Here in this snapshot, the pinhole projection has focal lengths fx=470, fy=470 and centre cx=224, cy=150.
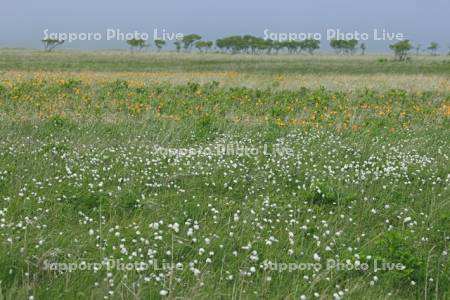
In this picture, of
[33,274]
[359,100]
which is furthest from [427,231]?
[359,100]

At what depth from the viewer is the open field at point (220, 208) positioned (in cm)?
420

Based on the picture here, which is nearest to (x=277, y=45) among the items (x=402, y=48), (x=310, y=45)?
(x=310, y=45)

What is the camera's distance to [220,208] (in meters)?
5.97

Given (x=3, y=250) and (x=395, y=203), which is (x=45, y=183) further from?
(x=395, y=203)

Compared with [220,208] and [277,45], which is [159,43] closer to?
[277,45]

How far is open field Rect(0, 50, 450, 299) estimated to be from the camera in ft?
13.8

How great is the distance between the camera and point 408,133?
36.9 ft

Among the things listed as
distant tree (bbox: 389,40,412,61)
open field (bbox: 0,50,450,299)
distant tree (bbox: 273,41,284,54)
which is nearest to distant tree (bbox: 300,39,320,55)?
distant tree (bbox: 273,41,284,54)

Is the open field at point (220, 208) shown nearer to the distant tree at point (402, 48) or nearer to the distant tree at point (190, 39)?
the distant tree at point (402, 48)

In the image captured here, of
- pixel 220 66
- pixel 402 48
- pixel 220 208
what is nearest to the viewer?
pixel 220 208

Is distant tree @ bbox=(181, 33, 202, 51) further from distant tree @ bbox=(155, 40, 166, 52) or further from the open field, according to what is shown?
the open field

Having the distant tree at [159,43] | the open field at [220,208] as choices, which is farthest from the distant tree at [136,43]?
the open field at [220,208]

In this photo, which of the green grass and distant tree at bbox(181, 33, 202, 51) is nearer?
the green grass

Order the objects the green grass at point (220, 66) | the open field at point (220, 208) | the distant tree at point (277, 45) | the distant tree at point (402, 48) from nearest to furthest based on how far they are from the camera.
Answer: the open field at point (220, 208) < the green grass at point (220, 66) < the distant tree at point (402, 48) < the distant tree at point (277, 45)
